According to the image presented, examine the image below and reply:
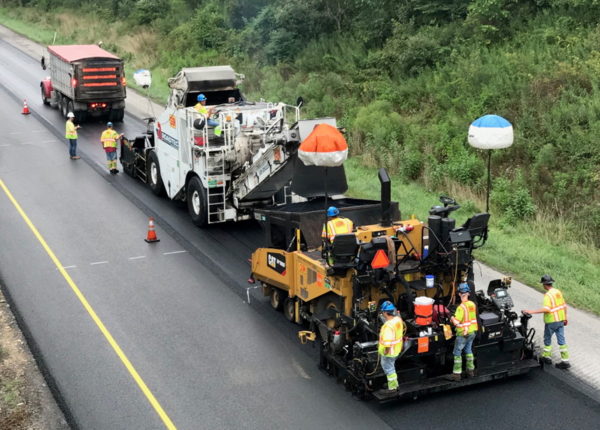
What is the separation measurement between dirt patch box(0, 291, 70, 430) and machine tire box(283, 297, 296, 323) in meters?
4.25

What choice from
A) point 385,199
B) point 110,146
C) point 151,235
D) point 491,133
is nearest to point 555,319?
point 385,199

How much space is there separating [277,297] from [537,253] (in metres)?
→ 5.92

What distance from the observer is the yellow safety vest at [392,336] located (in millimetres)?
11508

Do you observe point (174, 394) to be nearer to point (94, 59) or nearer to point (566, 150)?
point (566, 150)

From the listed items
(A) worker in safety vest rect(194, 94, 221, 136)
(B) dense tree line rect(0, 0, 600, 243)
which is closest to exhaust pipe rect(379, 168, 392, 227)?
(A) worker in safety vest rect(194, 94, 221, 136)

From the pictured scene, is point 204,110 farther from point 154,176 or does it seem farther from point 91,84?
point 91,84

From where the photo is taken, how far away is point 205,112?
19031 mm

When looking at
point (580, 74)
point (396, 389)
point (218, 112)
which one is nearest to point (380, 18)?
point (580, 74)

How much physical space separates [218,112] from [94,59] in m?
14.2

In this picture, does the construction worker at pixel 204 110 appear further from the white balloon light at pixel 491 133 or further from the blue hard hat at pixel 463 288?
the blue hard hat at pixel 463 288

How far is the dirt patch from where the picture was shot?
11.5 m

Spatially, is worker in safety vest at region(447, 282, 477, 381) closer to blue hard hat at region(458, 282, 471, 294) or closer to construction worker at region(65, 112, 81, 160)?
blue hard hat at region(458, 282, 471, 294)

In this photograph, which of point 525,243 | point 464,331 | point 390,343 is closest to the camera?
point 390,343

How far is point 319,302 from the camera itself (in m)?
13.9
